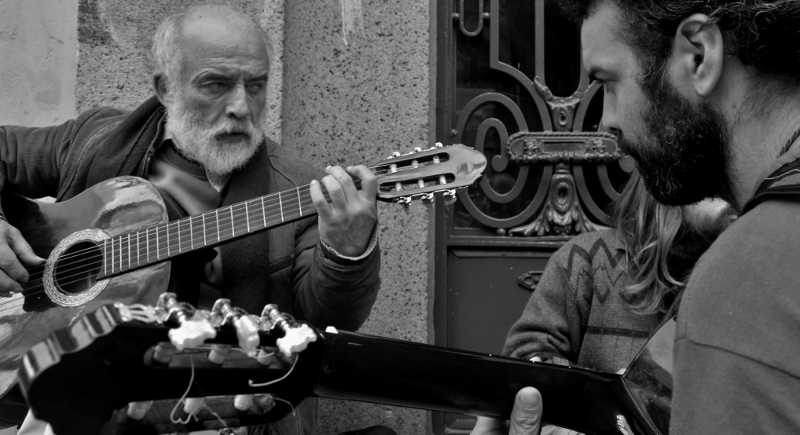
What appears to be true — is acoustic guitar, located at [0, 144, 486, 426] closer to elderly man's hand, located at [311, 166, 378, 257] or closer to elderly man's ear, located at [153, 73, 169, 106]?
elderly man's hand, located at [311, 166, 378, 257]

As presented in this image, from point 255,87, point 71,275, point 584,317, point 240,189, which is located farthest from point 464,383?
point 255,87

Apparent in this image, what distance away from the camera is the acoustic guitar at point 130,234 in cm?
239

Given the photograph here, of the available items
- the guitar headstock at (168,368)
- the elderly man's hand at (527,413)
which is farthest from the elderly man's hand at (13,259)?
the elderly man's hand at (527,413)

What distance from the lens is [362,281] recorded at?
2.43 m

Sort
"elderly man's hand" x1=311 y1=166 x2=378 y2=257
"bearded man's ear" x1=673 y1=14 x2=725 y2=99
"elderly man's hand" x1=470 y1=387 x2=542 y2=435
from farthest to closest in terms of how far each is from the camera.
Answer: "elderly man's hand" x1=311 y1=166 x2=378 y2=257
"elderly man's hand" x1=470 y1=387 x2=542 y2=435
"bearded man's ear" x1=673 y1=14 x2=725 y2=99

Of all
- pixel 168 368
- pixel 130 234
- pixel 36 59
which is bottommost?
pixel 130 234

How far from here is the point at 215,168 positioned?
8.85ft

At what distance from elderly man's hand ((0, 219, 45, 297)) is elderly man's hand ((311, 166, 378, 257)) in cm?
90

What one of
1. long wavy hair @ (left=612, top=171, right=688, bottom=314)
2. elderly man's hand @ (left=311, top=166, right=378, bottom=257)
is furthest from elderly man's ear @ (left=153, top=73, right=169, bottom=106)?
long wavy hair @ (left=612, top=171, right=688, bottom=314)

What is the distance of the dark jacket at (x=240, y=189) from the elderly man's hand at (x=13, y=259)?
24cm

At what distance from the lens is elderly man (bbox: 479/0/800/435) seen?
38.4 inches

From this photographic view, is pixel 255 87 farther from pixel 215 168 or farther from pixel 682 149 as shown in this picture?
pixel 682 149

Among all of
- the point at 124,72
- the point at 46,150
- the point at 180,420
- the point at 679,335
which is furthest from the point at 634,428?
the point at 124,72

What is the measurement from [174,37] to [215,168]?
504 millimetres
